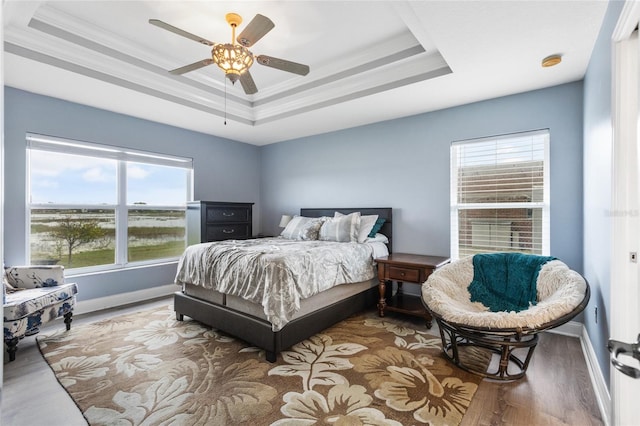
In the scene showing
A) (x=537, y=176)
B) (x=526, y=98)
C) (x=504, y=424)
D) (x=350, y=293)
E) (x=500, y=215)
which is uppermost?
(x=526, y=98)

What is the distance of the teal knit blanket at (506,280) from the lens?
105 inches

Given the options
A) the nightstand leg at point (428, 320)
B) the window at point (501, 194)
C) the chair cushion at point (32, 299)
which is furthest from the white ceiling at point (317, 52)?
the nightstand leg at point (428, 320)

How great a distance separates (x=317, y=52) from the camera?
321 centimetres

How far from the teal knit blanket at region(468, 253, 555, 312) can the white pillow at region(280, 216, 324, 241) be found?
1.97 meters

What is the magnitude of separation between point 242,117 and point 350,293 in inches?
110

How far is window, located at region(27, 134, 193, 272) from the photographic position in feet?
11.8

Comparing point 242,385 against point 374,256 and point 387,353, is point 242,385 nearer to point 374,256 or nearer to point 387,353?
point 387,353

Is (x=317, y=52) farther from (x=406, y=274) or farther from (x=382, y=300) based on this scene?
(x=382, y=300)

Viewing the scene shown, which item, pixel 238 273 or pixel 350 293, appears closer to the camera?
pixel 238 273

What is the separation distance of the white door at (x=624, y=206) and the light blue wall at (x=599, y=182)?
0.14 m

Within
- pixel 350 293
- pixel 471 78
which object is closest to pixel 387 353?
pixel 350 293

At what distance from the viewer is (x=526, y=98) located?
11.0ft

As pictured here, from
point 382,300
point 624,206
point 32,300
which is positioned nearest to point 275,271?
point 382,300

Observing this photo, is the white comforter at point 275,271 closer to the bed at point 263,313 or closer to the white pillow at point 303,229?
the bed at point 263,313
